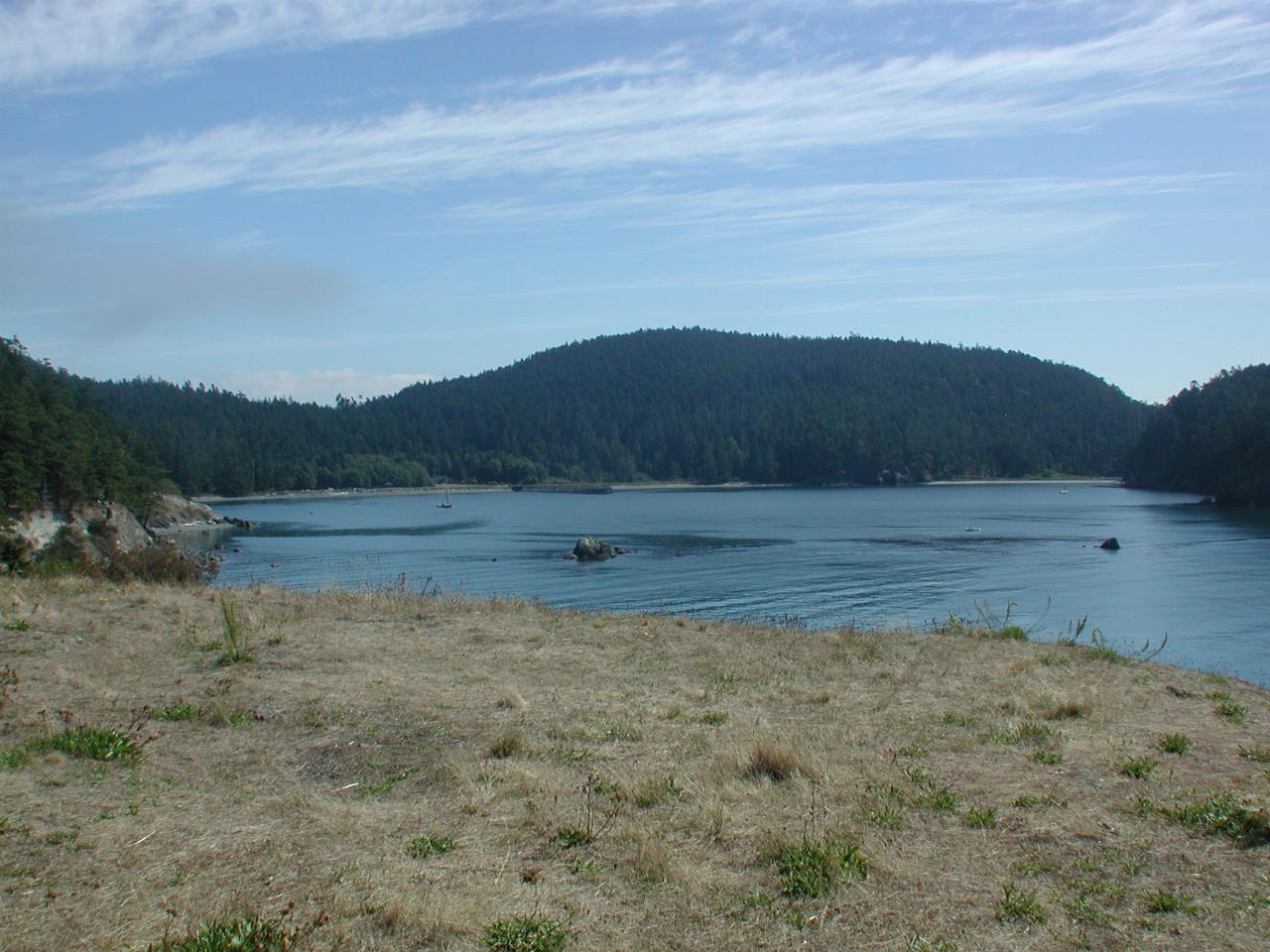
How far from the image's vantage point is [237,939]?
4.72 metres

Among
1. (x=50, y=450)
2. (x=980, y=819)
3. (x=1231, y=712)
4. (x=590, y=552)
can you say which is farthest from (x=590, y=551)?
(x=980, y=819)

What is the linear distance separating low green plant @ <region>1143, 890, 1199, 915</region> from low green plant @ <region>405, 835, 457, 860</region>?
13.2ft

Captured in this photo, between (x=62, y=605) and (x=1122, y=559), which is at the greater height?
(x=62, y=605)

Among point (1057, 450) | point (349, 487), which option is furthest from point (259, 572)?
point (1057, 450)

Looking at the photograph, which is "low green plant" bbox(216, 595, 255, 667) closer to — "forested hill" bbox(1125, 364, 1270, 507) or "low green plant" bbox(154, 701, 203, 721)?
"low green plant" bbox(154, 701, 203, 721)

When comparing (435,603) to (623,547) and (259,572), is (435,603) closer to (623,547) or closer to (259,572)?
(259,572)

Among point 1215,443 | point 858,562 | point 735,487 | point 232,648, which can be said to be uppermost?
point 1215,443

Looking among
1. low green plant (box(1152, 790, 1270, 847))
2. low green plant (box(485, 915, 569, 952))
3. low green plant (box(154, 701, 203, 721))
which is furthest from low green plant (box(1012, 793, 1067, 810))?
low green plant (box(154, 701, 203, 721))

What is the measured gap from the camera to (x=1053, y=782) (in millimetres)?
7867

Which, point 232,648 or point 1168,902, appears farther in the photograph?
point 232,648

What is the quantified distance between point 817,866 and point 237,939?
123 inches

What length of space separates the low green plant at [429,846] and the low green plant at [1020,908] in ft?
10.6

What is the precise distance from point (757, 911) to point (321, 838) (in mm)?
2842

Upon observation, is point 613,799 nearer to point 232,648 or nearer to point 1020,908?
point 1020,908
